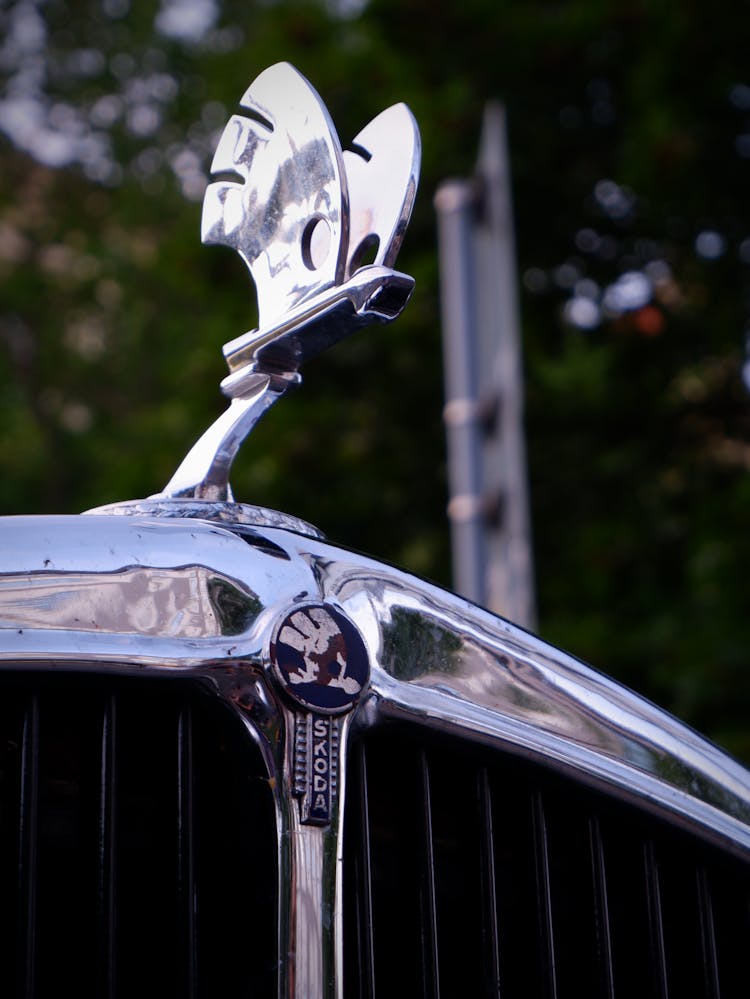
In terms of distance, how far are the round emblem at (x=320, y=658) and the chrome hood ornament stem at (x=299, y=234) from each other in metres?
0.23

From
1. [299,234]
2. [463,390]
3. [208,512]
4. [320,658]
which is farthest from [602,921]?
[463,390]

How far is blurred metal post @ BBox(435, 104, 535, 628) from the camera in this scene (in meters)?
4.38

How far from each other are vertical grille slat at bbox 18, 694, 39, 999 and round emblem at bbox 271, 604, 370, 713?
20 cm

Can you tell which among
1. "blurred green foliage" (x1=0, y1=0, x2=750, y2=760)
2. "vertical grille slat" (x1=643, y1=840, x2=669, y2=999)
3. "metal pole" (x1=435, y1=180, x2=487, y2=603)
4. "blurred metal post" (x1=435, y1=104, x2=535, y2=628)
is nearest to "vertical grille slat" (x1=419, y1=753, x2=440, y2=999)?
"vertical grille slat" (x1=643, y1=840, x2=669, y2=999)

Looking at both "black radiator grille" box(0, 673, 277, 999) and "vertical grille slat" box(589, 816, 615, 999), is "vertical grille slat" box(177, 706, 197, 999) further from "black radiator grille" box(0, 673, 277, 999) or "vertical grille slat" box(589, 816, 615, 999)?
"vertical grille slat" box(589, 816, 615, 999)

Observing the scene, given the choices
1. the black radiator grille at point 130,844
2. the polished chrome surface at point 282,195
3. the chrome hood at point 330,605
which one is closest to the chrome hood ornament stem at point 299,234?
the polished chrome surface at point 282,195

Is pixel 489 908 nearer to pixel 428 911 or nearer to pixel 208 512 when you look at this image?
pixel 428 911

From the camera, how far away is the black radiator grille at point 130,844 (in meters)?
1.12

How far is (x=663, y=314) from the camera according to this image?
263 inches

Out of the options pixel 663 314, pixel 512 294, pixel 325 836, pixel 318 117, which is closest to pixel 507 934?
pixel 325 836

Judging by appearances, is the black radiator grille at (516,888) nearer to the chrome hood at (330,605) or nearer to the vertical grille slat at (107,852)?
the chrome hood at (330,605)

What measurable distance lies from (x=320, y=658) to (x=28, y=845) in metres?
0.28

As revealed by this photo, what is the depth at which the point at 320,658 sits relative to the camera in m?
1.19

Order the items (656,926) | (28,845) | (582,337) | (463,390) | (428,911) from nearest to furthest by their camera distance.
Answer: (28,845) → (428,911) → (656,926) → (463,390) → (582,337)
